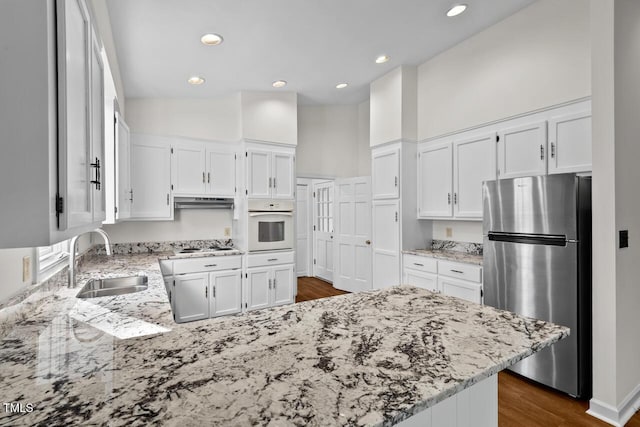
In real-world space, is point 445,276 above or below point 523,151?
below

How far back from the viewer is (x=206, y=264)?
151 inches

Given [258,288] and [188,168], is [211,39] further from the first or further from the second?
[258,288]

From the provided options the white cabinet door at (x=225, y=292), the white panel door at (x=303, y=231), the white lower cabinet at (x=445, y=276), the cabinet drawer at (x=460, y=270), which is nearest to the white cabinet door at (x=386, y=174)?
the white lower cabinet at (x=445, y=276)

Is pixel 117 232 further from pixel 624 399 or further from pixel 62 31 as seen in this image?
pixel 624 399

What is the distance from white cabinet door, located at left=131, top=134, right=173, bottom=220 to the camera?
378 centimetres

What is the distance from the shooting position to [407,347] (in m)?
0.96

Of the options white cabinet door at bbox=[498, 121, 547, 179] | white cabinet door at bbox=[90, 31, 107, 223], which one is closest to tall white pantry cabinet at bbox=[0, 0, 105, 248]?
white cabinet door at bbox=[90, 31, 107, 223]

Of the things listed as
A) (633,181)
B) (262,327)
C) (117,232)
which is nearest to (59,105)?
(262,327)

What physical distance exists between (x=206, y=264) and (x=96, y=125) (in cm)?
282

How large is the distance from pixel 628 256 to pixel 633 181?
52cm

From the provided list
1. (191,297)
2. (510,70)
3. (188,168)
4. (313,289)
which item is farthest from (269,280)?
(510,70)

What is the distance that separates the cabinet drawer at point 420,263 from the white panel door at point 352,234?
1.05m

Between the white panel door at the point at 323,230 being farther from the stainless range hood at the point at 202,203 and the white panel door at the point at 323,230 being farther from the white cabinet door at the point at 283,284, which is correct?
the stainless range hood at the point at 202,203

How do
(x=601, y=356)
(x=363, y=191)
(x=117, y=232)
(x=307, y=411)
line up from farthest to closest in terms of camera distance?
1. (x=363, y=191)
2. (x=117, y=232)
3. (x=601, y=356)
4. (x=307, y=411)
